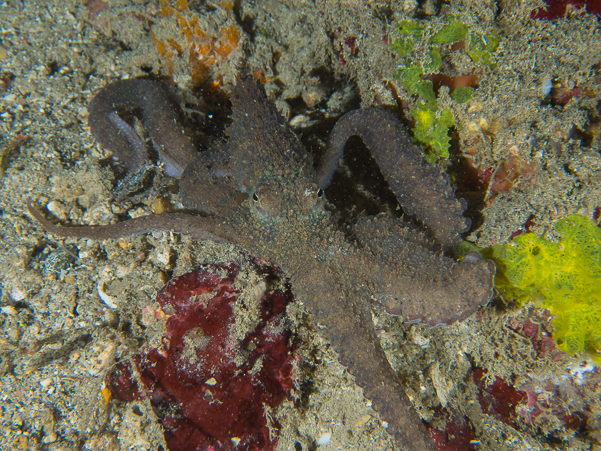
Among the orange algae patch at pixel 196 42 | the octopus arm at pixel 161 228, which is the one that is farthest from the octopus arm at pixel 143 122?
the octopus arm at pixel 161 228

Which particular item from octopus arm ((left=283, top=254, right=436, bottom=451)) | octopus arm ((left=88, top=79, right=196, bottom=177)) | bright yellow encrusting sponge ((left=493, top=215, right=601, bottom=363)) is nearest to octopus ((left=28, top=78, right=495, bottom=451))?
octopus arm ((left=283, top=254, right=436, bottom=451))

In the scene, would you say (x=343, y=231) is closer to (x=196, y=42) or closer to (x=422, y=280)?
(x=422, y=280)

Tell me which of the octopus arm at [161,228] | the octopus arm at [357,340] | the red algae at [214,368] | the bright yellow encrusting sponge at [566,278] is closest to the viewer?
the octopus arm at [357,340]

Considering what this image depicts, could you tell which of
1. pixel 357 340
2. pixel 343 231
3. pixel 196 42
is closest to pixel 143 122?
pixel 196 42

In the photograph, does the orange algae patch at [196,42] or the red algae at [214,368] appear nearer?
the red algae at [214,368]

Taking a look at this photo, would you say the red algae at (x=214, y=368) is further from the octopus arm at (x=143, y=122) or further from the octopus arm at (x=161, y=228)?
the octopus arm at (x=143, y=122)
